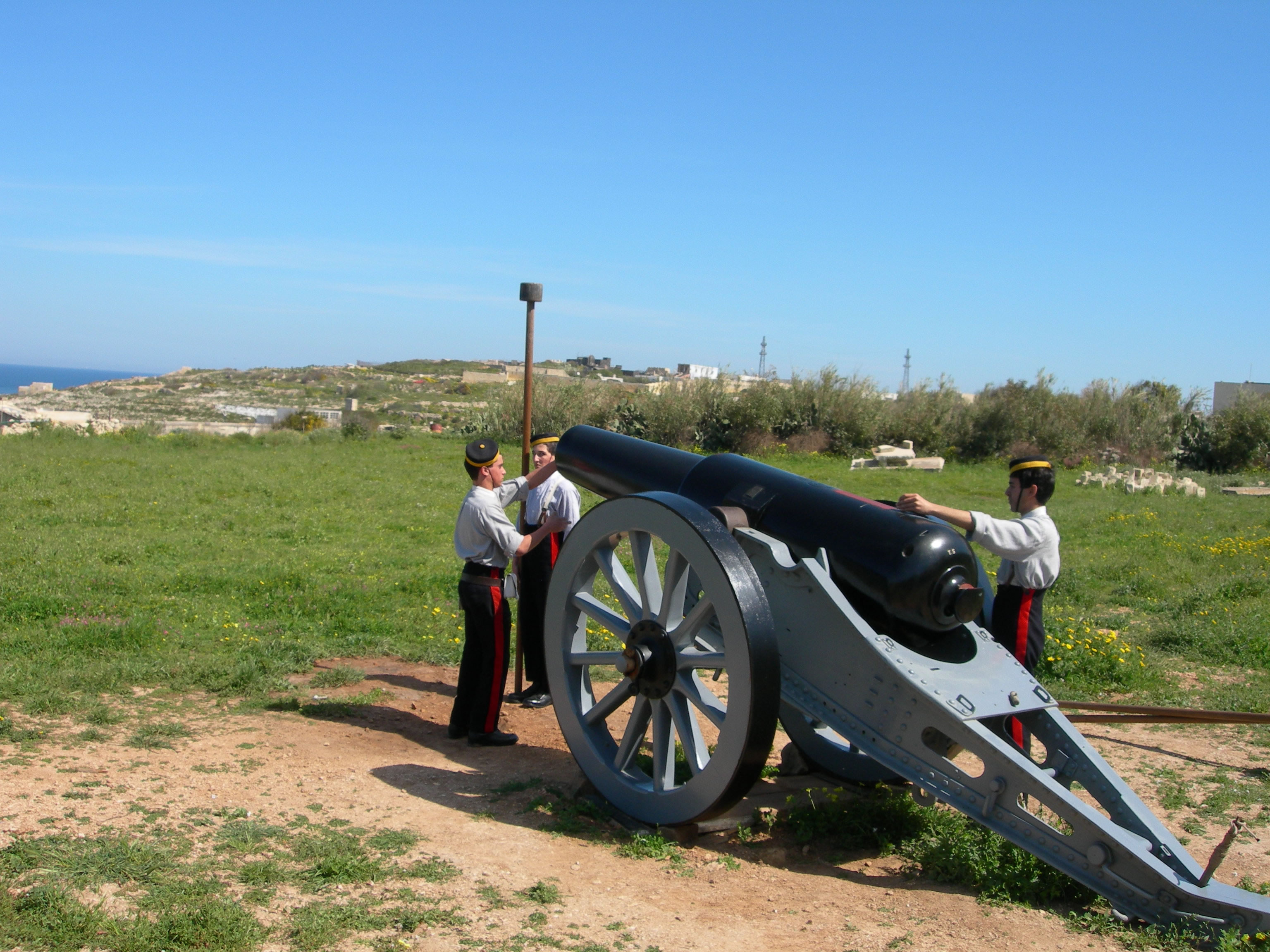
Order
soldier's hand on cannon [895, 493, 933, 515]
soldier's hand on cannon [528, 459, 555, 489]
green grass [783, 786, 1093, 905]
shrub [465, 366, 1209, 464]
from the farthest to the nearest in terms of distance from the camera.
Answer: shrub [465, 366, 1209, 464] < soldier's hand on cannon [528, 459, 555, 489] < soldier's hand on cannon [895, 493, 933, 515] < green grass [783, 786, 1093, 905]

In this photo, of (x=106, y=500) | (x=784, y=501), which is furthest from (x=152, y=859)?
(x=106, y=500)

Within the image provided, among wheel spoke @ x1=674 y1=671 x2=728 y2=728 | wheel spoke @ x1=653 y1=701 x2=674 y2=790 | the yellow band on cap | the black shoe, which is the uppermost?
the yellow band on cap

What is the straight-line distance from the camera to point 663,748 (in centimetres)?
469

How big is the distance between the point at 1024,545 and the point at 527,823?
264 cm

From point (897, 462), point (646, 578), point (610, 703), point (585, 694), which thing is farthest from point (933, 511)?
point (897, 462)

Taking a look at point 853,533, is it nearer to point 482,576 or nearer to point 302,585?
point 482,576

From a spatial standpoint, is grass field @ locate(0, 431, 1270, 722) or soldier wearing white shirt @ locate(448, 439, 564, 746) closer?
soldier wearing white shirt @ locate(448, 439, 564, 746)

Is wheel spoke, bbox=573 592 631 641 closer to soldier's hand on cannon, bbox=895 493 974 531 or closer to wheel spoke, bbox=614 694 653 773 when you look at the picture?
wheel spoke, bbox=614 694 653 773

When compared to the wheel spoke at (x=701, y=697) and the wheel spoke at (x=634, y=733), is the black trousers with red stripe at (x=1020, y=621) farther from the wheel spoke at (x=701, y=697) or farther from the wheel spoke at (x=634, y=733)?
the wheel spoke at (x=634, y=733)

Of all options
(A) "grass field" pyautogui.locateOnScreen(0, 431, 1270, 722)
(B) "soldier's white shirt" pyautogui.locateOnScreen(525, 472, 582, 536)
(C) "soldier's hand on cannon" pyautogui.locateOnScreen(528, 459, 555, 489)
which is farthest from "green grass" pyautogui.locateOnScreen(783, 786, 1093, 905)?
(A) "grass field" pyautogui.locateOnScreen(0, 431, 1270, 722)

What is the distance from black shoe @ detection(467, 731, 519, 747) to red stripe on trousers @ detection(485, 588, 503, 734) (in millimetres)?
181

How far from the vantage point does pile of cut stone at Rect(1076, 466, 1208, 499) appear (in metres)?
22.6

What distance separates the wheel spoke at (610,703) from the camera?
4859mm

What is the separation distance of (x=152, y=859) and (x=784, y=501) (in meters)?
2.92
